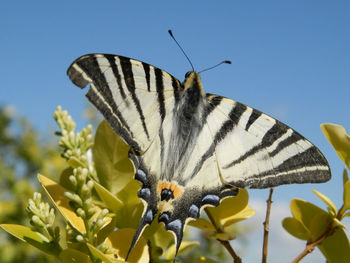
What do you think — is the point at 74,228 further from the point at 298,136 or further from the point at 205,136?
the point at 298,136

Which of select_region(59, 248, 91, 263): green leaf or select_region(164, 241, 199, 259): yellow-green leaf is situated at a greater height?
select_region(59, 248, 91, 263): green leaf

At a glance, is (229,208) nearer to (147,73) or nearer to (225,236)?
(225,236)

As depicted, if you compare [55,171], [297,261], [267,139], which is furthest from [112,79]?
[55,171]

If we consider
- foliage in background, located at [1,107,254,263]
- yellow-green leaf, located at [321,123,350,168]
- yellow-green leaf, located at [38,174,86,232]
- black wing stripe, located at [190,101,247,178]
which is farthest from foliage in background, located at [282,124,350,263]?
yellow-green leaf, located at [38,174,86,232]

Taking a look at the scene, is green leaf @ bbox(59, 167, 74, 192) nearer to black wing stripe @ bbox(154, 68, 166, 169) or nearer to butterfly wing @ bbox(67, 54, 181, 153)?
butterfly wing @ bbox(67, 54, 181, 153)

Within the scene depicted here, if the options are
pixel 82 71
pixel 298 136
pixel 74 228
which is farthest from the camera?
pixel 298 136

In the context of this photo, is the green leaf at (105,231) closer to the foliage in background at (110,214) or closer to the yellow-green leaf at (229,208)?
the foliage in background at (110,214)

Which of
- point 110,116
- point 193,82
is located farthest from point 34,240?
point 193,82
